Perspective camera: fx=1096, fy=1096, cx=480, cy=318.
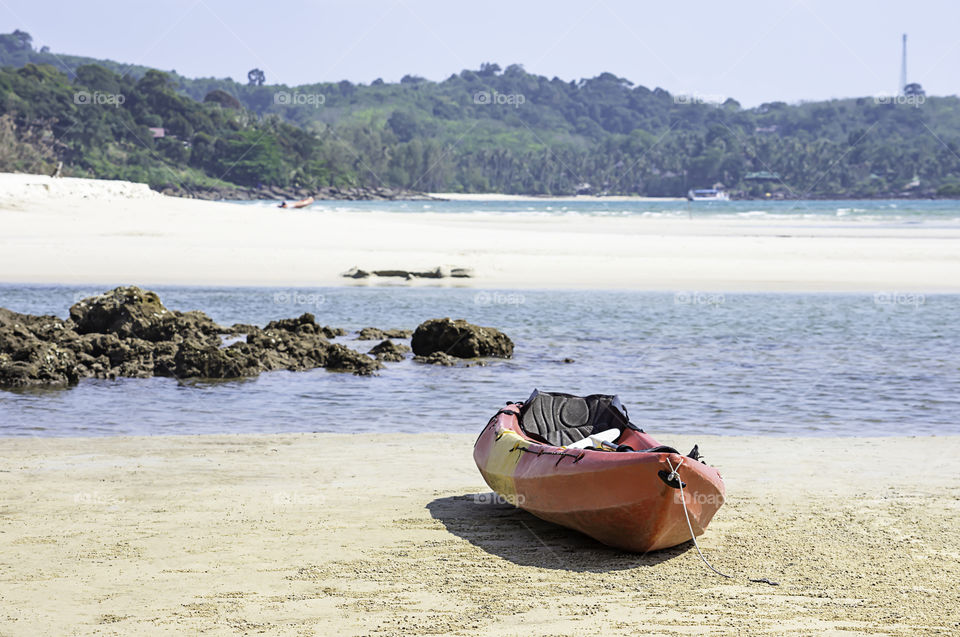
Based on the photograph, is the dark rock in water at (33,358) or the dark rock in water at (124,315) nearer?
the dark rock in water at (33,358)

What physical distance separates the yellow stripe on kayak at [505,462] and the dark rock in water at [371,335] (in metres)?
10.8

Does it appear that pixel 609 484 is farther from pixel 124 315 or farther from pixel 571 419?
pixel 124 315

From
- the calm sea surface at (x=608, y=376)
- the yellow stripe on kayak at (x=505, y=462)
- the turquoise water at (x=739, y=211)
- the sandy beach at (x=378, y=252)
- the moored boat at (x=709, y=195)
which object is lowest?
the calm sea surface at (x=608, y=376)

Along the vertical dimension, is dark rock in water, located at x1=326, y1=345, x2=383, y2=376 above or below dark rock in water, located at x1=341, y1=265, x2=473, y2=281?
below

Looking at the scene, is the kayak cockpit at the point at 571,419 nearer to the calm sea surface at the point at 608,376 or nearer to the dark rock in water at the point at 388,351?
the calm sea surface at the point at 608,376

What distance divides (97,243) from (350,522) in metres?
25.9

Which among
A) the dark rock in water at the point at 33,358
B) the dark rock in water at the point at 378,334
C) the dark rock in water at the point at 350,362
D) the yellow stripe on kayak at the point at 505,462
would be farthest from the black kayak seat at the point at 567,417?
the dark rock in water at the point at 378,334

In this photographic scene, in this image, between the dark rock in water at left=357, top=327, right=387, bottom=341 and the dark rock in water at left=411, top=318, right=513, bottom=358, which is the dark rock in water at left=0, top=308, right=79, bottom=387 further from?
the dark rock in water at left=411, top=318, right=513, bottom=358

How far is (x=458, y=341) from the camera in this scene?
16953 mm

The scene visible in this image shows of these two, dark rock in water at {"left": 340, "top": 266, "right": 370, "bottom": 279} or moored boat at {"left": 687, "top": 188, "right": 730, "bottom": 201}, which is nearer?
dark rock in water at {"left": 340, "top": 266, "right": 370, "bottom": 279}

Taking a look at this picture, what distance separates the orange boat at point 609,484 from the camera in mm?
6746

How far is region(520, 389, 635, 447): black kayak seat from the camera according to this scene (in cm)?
864

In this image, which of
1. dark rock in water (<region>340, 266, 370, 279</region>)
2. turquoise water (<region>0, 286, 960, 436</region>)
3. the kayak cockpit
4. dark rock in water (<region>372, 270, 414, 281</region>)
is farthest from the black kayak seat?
dark rock in water (<region>372, 270, 414, 281</region>)

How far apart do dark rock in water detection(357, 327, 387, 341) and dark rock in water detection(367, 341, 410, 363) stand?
1210 mm
